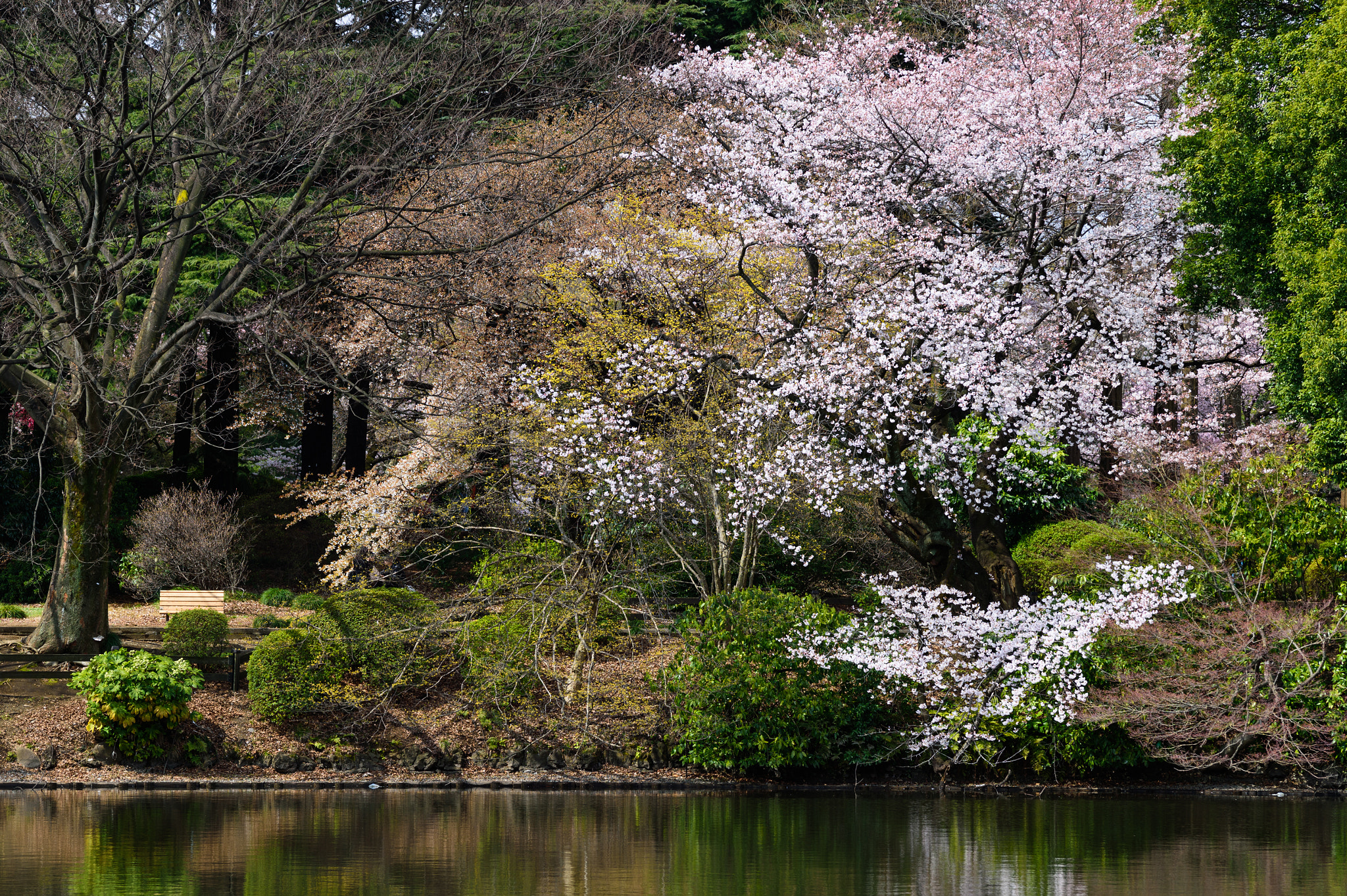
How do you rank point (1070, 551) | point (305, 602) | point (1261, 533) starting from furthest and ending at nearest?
point (305, 602) < point (1070, 551) < point (1261, 533)

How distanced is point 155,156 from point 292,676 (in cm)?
688

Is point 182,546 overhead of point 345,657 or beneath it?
overhead

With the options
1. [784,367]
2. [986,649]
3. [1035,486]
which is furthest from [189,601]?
[1035,486]

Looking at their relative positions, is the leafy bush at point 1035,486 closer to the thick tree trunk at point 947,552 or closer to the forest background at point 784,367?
the forest background at point 784,367

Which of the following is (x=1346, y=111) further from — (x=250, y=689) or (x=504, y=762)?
(x=250, y=689)

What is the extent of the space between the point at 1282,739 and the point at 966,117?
808 centimetres

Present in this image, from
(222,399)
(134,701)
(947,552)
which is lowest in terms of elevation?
(134,701)

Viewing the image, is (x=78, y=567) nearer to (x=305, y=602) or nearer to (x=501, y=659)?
(x=305, y=602)

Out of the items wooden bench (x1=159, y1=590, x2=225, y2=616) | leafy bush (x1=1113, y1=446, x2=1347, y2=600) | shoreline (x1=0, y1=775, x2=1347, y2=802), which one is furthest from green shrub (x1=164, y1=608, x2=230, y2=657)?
leafy bush (x1=1113, y1=446, x2=1347, y2=600)

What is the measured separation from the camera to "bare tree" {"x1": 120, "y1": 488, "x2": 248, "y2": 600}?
21.5m

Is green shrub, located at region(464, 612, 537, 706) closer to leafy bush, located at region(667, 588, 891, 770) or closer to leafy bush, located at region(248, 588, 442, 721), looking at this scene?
leafy bush, located at region(248, 588, 442, 721)

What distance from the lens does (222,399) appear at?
2566 cm

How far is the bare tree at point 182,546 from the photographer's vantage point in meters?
21.5

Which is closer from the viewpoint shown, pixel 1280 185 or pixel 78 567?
pixel 1280 185
